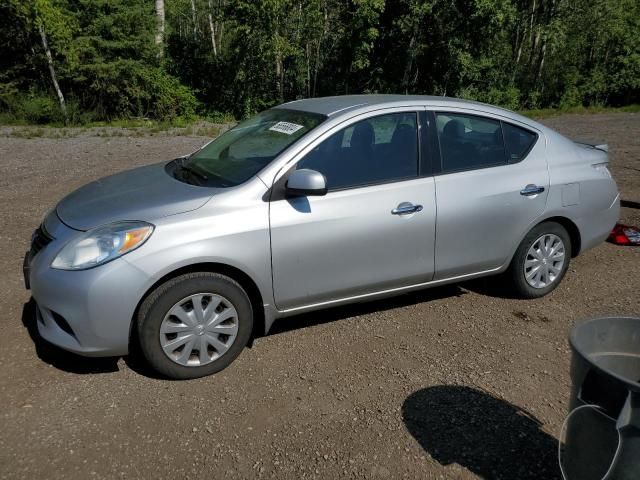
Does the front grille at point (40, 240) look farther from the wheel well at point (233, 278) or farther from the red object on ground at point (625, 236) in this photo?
the red object on ground at point (625, 236)

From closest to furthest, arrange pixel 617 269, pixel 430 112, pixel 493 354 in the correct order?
1. pixel 493 354
2. pixel 430 112
3. pixel 617 269

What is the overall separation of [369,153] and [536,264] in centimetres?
185

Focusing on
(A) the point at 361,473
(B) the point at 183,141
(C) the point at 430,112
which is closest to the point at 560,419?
(A) the point at 361,473

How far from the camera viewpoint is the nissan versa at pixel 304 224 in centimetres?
338

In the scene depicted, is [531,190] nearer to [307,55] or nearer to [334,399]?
[334,399]

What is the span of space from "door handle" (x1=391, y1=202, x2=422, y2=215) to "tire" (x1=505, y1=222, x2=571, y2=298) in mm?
1163

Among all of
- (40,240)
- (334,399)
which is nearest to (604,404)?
(334,399)

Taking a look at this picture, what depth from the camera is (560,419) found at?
3277mm

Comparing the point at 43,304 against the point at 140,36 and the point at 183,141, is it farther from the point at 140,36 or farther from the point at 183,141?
the point at 140,36

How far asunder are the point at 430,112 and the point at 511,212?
3.37 feet

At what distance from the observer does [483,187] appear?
4.34 m

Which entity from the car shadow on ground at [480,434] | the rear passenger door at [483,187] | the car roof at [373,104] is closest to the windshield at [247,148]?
the car roof at [373,104]

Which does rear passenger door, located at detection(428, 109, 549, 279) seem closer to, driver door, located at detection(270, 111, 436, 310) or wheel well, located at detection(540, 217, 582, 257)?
driver door, located at detection(270, 111, 436, 310)

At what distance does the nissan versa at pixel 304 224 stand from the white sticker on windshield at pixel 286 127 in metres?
0.03
